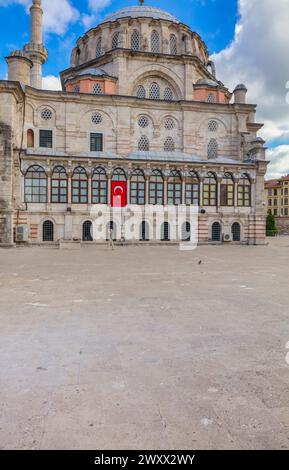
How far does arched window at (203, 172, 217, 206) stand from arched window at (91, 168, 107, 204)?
34.8ft

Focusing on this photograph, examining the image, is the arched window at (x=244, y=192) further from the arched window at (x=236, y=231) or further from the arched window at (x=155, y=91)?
the arched window at (x=155, y=91)

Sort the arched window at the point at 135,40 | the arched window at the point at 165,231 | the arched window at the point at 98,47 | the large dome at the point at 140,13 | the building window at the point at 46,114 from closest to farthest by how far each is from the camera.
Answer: the arched window at the point at 165,231
the building window at the point at 46,114
the arched window at the point at 135,40
the arched window at the point at 98,47
the large dome at the point at 140,13

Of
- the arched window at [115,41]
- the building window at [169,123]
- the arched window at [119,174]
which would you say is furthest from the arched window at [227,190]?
the arched window at [115,41]

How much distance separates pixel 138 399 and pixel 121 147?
35453 mm

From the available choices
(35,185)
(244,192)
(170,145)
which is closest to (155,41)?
(170,145)

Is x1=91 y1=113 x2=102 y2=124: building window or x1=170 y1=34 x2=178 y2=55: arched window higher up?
x1=170 y1=34 x2=178 y2=55: arched window

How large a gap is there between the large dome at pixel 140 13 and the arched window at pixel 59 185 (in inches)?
969

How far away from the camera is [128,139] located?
37.0 m

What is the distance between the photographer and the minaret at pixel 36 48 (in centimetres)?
4081

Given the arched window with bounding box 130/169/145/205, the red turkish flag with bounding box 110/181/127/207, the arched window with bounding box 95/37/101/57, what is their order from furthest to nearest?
the arched window with bounding box 95/37/101/57, the arched window with bounding box 130/169/145/205, the red turkish flag with bounding box 110/181/127/207

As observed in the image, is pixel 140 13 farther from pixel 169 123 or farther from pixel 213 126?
pixel 213 126

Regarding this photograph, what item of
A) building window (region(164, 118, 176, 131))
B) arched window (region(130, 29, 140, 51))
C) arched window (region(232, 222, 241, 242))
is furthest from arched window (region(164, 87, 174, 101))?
arched window (region(232, 222, 241, 242))

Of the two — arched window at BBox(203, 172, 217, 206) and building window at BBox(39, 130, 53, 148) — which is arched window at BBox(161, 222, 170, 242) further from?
building window at BBox(39, 130, 53, 148)

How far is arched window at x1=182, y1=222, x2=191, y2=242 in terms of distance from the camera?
3406 cm
